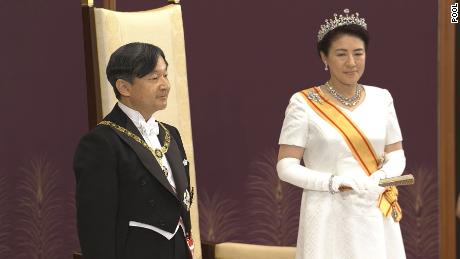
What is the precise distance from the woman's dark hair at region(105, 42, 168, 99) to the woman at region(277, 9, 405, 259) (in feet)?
2.52

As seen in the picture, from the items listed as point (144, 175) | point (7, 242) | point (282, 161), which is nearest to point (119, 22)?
point (282, 161)

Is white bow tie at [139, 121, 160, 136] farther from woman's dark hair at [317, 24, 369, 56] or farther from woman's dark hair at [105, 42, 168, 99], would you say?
woman's dark hair at [317, 24, 369, 56]

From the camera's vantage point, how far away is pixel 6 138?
4.18 meters

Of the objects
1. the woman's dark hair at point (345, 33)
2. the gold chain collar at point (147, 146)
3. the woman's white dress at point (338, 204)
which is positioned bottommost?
the woman's white dress at point (338, 204)

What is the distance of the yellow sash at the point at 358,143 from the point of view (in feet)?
9.47

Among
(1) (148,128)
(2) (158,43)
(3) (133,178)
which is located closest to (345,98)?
(2) (158,43)

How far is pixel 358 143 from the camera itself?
9.48 ft

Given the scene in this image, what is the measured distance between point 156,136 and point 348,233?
33.1 inches

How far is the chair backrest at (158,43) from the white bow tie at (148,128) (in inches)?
25.9

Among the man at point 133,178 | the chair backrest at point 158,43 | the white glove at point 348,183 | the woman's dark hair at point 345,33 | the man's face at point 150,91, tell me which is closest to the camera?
the man at point 133,178

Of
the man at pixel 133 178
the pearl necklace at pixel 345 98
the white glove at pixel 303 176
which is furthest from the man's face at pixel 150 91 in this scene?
the pearl necklace at pixel 345 98

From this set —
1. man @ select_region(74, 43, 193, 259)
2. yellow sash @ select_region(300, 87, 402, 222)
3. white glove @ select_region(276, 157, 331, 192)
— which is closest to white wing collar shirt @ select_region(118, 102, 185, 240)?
man @ select_region(74, 43, 193, 259)

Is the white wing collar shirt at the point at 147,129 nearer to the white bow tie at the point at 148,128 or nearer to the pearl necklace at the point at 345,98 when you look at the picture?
the white bow tie at the point at 148,128

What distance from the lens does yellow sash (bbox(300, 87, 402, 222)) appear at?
289 cm
